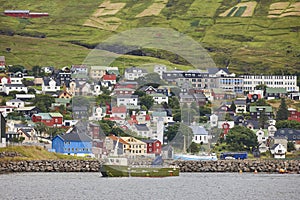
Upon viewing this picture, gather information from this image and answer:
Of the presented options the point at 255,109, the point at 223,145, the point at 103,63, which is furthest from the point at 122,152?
the point at 103,63

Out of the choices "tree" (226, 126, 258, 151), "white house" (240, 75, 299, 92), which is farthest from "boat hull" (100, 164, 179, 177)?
"white house" (240, 75, 299, 92)

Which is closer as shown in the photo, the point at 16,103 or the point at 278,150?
the point at 278,150

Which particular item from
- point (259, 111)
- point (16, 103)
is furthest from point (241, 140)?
point (16, 103)

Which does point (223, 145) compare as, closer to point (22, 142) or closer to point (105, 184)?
point (22, 142)

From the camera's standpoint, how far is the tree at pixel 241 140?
328 feet

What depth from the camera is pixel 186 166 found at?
78.7 meters

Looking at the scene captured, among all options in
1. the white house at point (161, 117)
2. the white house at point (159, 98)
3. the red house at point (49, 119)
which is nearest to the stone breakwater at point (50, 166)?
the white house at point (161, 117)

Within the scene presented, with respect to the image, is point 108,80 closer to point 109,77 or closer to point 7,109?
point 109,77

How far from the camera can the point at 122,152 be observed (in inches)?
3420

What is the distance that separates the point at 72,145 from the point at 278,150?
20.1 metres

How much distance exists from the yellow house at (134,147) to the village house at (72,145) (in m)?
4.28

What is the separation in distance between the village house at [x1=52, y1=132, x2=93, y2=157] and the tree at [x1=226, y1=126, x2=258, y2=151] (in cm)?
1479

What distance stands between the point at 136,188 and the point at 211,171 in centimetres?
1772

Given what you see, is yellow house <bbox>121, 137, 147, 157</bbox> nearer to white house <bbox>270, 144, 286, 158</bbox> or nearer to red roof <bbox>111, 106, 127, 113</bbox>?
white house <bbox>270, 144, 286, 158</bbox>
